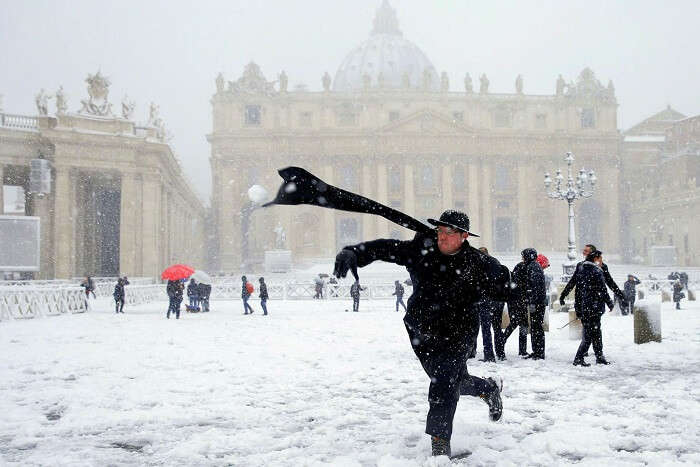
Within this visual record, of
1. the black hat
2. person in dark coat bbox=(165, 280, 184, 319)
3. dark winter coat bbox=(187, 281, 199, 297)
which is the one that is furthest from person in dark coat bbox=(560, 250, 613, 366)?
dark winter coat bbox=(187, 281, 199, 297)

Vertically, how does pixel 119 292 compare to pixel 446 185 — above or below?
below

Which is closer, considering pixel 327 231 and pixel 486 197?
pixel 327 231

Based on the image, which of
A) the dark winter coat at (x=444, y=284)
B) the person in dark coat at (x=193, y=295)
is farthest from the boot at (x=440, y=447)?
the person in dark coat at (x=193, y=295)

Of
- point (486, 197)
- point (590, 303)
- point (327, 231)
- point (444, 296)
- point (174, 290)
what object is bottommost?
point (174, 290)

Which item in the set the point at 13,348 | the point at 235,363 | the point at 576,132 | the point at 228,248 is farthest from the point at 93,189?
the point at 576,132

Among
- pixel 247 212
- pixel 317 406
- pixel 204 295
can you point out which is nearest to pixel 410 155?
pixel 247 212

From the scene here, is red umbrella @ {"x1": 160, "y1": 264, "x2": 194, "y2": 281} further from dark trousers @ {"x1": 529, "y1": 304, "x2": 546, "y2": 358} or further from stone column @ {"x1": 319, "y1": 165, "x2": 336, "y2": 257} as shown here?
stone column @ {"x1": 319, "y1": 165, "x2": 336, "y2": 257}

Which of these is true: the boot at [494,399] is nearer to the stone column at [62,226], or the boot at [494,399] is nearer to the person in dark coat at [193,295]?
the person in dark coat at [193,295]

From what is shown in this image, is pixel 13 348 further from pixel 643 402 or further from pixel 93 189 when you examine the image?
pixel 93 189

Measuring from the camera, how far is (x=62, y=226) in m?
32.2

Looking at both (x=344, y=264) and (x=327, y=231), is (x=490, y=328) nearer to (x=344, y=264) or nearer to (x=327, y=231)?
(x=344, y=264)

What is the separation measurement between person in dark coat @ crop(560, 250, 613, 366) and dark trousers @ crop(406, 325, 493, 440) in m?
4.21

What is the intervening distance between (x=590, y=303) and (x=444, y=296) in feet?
14.5

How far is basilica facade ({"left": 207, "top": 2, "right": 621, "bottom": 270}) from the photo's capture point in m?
63.0
